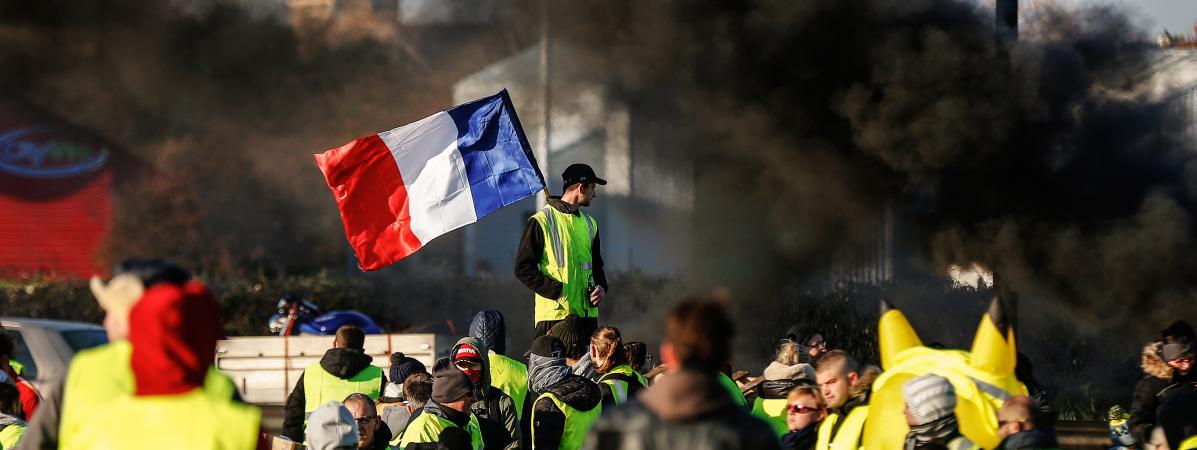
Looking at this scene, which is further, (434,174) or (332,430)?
(434,174)

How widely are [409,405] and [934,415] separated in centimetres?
304

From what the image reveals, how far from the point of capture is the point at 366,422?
19.5 ft

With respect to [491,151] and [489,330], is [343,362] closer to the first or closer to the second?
[489,330]

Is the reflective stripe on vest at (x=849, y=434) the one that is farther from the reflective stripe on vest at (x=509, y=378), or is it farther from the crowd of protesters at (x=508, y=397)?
the reflective stripe on vest at (x=509, y=378)

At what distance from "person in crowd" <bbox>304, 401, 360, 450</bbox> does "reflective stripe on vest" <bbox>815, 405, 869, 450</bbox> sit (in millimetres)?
1750

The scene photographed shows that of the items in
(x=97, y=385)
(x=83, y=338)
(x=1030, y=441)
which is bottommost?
(x=1030, y=441)

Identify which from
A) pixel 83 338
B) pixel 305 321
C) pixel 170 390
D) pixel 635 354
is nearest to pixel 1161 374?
pixel 635 354

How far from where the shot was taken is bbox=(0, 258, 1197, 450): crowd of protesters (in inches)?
134

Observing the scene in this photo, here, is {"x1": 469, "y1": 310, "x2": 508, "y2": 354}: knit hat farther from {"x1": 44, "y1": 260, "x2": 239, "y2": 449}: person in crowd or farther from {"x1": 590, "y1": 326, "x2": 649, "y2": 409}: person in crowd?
{"x1": 44, "y1": 260, "x2": 239, "y2": 449}: person in crowd

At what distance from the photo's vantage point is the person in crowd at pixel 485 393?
676cm

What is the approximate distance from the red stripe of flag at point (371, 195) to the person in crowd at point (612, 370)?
2246mm

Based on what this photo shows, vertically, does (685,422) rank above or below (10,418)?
below

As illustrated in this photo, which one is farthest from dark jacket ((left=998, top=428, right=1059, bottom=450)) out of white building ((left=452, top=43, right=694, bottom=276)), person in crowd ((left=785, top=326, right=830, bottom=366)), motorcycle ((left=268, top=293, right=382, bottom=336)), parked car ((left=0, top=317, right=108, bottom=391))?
white building ((left=452, top=43, right=694, bottom=276))

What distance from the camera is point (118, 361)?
347 centimetres
